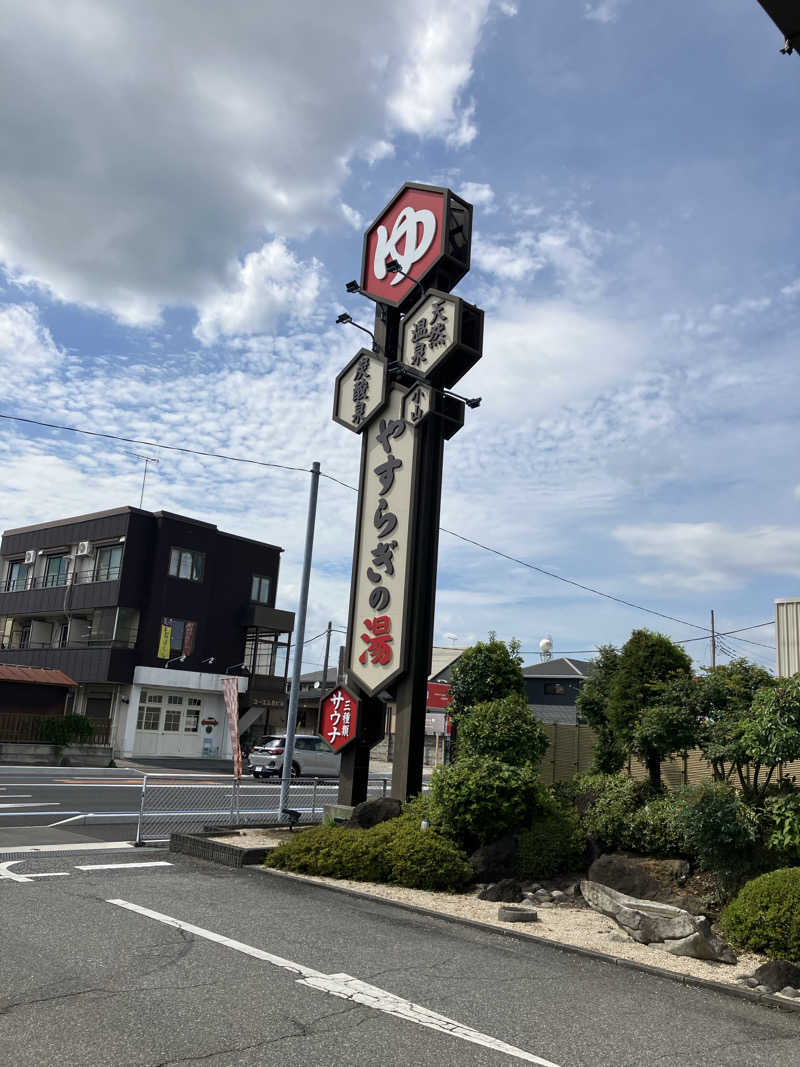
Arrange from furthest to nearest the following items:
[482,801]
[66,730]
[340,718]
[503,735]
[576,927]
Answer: [66,730] < [340,718] < [503,735] < [482,801] < [576,927]

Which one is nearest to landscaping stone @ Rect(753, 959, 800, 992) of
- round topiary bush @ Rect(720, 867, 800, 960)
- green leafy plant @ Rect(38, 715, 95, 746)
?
round topiary bush @ Rect(720, 867, 800, 960)

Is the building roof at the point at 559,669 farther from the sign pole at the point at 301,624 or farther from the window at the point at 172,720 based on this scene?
the sign pole at the point at 301,624

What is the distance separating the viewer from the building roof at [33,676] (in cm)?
3472

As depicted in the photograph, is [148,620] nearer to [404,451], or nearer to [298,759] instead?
[298,759]

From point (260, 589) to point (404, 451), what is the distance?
33290 millimetres

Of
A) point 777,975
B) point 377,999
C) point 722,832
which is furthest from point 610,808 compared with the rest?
point 377,999

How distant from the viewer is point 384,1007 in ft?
19.4

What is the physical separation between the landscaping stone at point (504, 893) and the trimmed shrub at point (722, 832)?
220 cm

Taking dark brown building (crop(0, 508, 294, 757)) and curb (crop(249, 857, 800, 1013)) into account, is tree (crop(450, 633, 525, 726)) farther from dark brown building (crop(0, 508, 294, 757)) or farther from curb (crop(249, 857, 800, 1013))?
dark brown building (crop(0, 508, 294, 757))

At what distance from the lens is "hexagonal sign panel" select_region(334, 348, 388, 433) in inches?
599

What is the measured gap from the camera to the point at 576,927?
28.9 ft

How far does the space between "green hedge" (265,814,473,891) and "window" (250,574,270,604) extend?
3507 centimetres

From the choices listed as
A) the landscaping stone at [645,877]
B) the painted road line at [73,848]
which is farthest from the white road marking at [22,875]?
the landscaping stone at [645,877]

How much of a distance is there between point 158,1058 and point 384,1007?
1.76m
